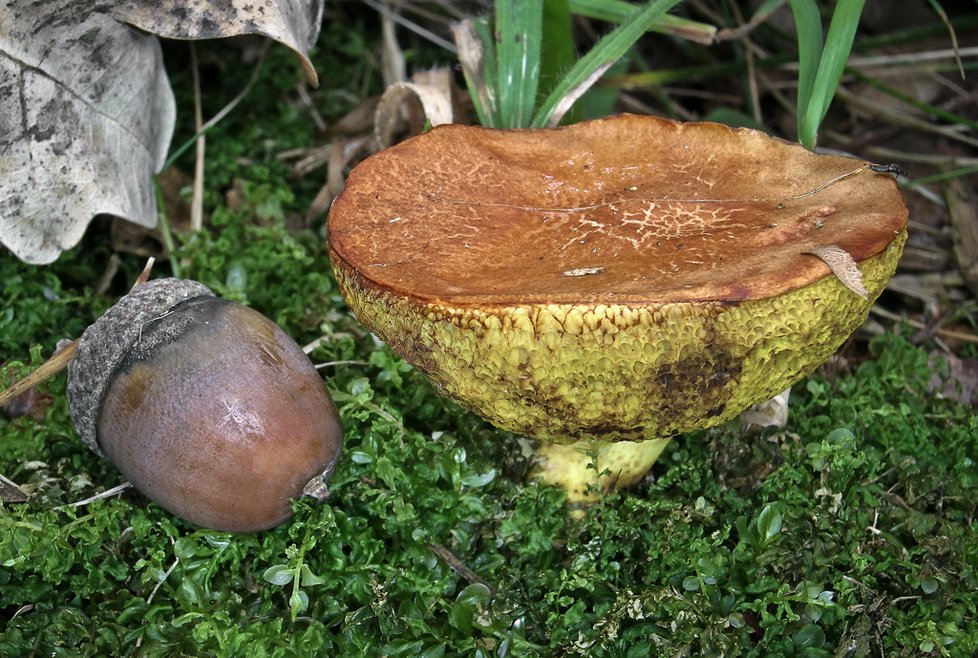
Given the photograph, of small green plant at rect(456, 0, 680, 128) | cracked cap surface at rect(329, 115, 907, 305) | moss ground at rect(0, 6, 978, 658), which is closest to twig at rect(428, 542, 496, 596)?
moss ground at rect(0, 6, 978, 658)

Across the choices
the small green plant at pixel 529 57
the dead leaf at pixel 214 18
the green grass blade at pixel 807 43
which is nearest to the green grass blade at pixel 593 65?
the small green plant at pixel 529 57

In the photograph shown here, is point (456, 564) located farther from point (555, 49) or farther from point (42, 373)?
point (555, 49)

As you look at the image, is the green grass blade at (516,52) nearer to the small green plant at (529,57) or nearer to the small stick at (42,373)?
the small green plant at (529,57)

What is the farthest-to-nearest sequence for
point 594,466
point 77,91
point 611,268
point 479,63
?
point 479,63 < point 77,91 < point 594,466 < point 611,268

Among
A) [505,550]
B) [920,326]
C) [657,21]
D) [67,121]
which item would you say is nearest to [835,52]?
[657,21]

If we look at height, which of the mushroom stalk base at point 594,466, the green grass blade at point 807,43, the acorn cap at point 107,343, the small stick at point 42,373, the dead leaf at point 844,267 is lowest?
the mushroom stalk base at point 594,466

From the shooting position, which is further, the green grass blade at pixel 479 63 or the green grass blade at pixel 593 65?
the green grass blade at pixel 479 63

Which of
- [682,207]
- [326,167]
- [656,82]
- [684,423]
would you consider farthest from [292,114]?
[684,423]

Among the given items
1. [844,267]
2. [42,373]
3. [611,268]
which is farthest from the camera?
[42,373]
